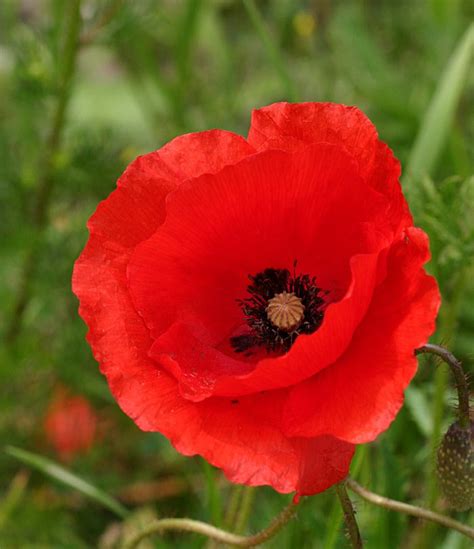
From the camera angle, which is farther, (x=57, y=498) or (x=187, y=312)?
(x=57, y=498)

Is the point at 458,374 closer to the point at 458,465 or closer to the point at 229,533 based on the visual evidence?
the point at 458,465

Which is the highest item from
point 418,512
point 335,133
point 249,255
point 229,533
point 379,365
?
point 335,133

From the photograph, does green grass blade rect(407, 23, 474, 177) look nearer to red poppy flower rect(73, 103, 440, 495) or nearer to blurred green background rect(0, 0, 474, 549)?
blurred green background rect(0, 0, 474, 549)

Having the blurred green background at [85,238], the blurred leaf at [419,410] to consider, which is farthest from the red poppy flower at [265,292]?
the blurred leaf at [419,410]

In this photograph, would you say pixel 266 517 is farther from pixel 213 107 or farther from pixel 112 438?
pixel 213 107

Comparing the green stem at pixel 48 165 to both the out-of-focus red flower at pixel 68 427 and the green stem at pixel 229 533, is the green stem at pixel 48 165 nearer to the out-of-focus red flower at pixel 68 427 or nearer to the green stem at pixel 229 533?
the out-of-focus red flower at pixel 68 427

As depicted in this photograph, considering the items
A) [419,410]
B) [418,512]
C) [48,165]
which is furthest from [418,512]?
[48,165]

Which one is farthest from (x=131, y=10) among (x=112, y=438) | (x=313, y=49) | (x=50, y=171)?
(x=313, y=49)
